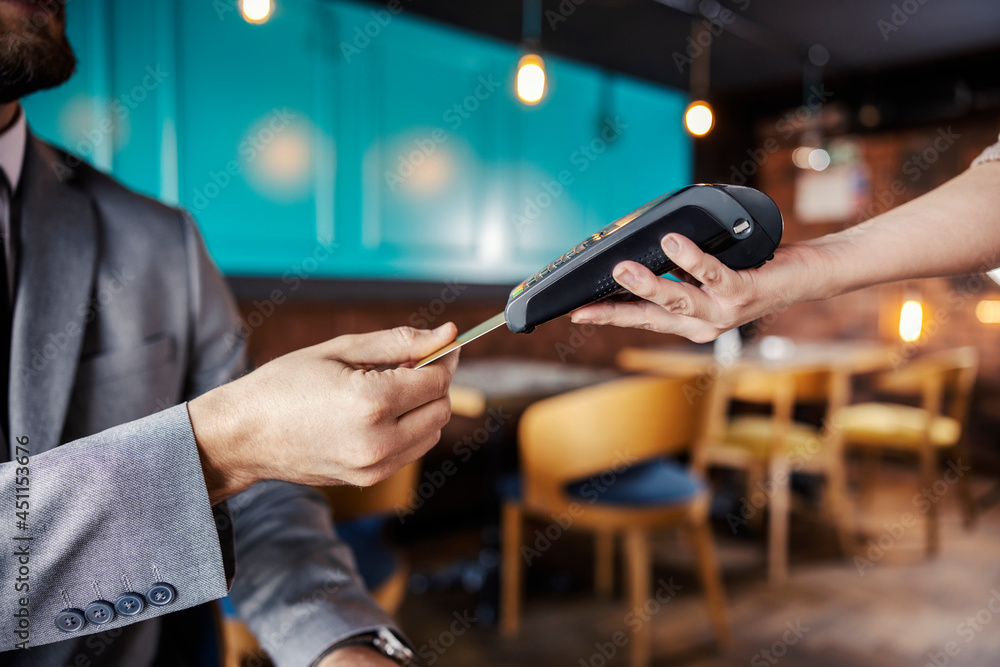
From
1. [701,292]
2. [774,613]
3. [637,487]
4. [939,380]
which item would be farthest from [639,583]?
[939,380]

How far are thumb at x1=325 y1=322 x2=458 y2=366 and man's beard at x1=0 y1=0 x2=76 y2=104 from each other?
1.66 feet

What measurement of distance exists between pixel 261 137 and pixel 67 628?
8.53ft

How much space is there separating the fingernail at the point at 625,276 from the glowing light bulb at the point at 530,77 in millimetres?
2282

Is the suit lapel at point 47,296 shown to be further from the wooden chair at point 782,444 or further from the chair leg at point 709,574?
the wooden chair at point 782,444

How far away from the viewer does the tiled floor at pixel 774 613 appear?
82.2 inches

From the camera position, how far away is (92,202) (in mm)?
829

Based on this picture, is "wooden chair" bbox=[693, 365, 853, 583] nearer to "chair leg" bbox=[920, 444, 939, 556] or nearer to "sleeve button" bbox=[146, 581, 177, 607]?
"chair leg" bbox=[920, 444, 939, 556]

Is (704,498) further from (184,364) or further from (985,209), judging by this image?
(184,364)

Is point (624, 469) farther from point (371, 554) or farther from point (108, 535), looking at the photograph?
point (108, 535)

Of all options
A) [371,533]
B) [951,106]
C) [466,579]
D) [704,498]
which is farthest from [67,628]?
[951,106]

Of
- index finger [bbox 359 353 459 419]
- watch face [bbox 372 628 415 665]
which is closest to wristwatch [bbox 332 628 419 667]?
watch face [bbox 372 628 415 665]

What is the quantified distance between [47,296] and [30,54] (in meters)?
0.27

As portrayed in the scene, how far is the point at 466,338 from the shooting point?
20.9 inches

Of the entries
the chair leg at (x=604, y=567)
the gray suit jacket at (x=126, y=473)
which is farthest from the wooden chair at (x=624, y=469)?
the gray suit jacket at (x=126, y=473)
